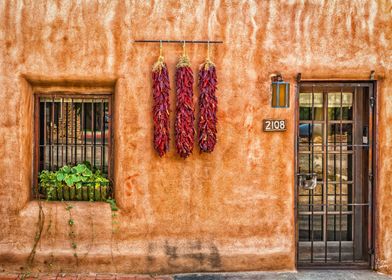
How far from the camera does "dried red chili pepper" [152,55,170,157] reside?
5883 mm

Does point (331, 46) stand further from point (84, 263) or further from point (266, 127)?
point (84, 263)

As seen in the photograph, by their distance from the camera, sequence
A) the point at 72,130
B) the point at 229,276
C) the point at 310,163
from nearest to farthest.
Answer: the point at 229,276 < the point at 72,130 < the point at 310,163

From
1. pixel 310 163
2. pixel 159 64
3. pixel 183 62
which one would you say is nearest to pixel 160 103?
pixel 159 64

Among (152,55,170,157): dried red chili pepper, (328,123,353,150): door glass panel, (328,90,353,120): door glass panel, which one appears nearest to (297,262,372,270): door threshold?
(328,123,353,150): door glass panel

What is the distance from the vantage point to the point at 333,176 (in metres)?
6.57

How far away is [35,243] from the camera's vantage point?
609 centimetres

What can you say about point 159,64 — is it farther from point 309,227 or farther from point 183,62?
point 309,227

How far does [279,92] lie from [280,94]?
3cm

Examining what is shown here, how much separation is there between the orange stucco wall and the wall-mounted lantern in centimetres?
8

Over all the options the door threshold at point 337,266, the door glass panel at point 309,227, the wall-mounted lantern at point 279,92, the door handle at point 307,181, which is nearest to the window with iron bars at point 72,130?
the wall-mounted lantern at point 279,92

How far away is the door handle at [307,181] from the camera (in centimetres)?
638

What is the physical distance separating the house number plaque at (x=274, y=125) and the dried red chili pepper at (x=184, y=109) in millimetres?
1003

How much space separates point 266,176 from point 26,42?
3665 mm

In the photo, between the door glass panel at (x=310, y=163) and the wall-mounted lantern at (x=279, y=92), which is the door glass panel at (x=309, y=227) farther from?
the wall-mounted lantern at (x=279, y=92)
